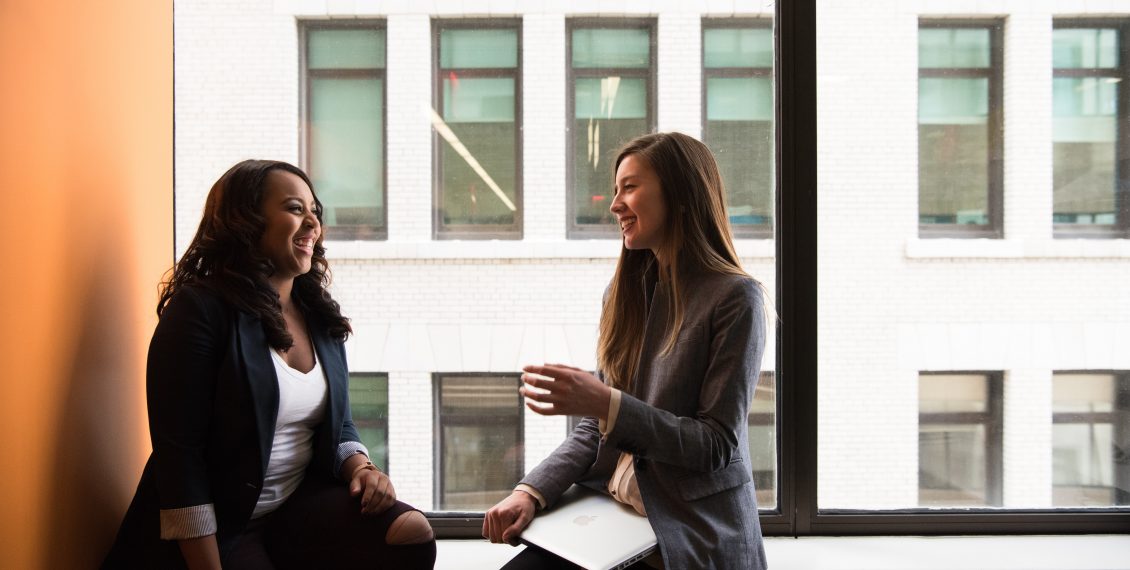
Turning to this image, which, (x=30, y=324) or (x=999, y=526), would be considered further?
(x=999, y=526)

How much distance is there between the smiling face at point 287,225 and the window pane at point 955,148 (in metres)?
2.07

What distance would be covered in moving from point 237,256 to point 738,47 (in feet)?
5.86

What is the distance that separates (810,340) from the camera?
228 centimetres

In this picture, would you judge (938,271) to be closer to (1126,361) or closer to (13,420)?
(1126,361)

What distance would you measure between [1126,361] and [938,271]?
0.77 meters

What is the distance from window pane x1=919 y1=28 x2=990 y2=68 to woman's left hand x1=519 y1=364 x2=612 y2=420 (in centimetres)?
190

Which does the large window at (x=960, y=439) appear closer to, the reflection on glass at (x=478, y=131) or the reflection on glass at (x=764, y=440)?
the reflection on glass at (x=764, y=440)

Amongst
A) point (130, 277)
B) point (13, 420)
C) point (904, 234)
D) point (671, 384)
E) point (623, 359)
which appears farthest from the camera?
point (904, 234)

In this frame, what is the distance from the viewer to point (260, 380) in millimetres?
1484

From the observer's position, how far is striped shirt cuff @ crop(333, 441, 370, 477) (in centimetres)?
171

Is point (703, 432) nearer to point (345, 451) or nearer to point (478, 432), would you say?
point (345, 451)

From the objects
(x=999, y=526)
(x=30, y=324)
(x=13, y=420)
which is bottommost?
(x=999, y=526)

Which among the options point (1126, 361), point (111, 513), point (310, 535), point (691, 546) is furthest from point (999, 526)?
point (111, 513)

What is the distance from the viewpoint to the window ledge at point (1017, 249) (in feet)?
7.94
